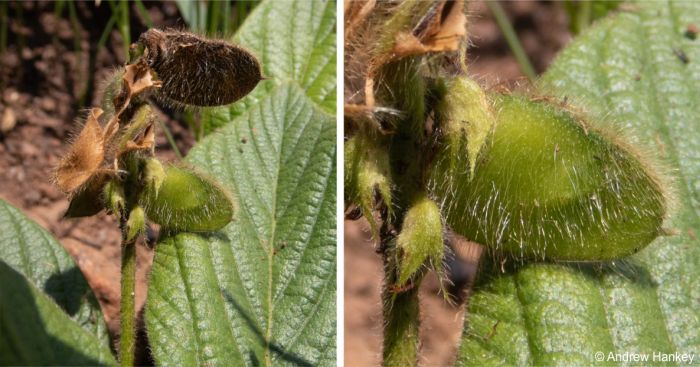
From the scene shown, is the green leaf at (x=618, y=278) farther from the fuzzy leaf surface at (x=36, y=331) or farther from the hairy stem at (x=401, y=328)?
the fuzzy leaf surface at (x=36, y=331)

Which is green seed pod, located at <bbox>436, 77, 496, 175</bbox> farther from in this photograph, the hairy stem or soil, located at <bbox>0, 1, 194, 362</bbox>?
soil, located at <bbox>0, 1, 194, 362</bbox>

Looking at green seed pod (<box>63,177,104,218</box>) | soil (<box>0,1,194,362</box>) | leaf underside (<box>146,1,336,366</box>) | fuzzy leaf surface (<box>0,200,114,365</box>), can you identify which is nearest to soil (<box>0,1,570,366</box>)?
soil (<box>0,1,194,362</box>)

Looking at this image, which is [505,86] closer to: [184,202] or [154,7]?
[184,202]

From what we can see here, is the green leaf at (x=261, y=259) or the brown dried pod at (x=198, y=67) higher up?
the brown dried pod at (x=198, y=67)

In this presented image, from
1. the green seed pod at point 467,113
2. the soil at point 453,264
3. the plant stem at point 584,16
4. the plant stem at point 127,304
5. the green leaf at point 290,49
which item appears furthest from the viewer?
the soil at point 453,264

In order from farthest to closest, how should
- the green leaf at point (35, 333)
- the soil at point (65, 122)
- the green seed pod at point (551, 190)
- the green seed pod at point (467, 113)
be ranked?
the soil at point (65, 122) → the green seed pod at point (551, 190) → the green seed pod at point (467, 113) → the green leaf at point (35, 333)

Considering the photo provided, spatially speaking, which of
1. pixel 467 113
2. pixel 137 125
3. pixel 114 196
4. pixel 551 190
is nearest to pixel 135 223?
pixel 114 196

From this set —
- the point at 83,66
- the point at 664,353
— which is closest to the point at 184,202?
the point at 664,353

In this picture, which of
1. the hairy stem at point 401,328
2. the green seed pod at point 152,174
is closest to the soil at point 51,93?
the green seed pod at point 152,174
